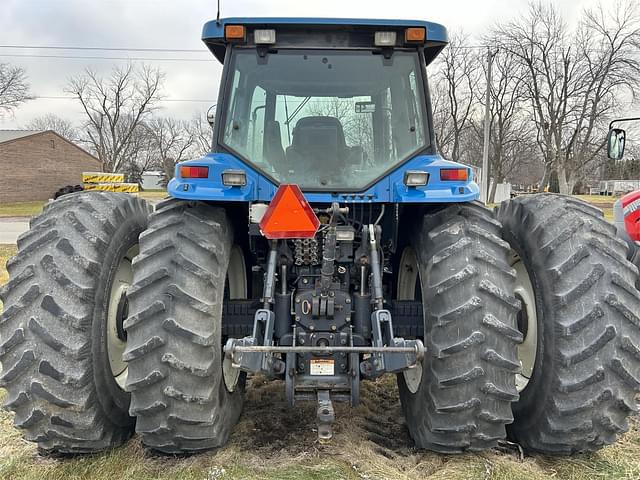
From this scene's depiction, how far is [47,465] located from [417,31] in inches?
132

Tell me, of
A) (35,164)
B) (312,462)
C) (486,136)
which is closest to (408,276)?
(312,462)

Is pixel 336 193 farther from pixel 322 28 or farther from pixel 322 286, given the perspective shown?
pixel 322 28

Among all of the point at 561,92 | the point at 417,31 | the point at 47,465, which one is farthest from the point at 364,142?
the point at 561,92

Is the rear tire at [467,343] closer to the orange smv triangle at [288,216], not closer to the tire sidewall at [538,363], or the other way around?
the tire sidewall at [538,363]

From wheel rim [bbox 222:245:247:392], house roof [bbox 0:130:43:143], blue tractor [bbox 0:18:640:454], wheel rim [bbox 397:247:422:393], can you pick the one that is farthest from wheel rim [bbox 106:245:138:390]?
house roof [bbox 0:130:43:143]

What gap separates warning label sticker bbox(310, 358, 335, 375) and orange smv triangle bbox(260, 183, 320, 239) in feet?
2.57

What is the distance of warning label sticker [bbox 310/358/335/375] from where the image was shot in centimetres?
293

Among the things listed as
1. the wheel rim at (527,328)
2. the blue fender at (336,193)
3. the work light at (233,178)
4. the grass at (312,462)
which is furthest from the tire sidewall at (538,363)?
the work light at (233,178)

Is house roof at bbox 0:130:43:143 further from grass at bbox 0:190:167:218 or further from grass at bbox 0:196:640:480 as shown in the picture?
grass at bbox 0:196:640:480

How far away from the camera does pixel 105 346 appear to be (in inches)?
116

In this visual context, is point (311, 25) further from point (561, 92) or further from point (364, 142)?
point (561, 92)

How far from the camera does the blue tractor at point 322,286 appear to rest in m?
2.65

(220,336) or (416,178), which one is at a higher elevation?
(416,178)

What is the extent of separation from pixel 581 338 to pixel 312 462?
1616 mm
